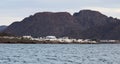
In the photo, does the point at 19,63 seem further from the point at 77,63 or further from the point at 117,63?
the point at 117,63

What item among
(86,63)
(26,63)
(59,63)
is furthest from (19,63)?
(86,63)

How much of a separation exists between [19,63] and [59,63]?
6632mm

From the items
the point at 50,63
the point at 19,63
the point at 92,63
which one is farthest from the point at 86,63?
the point at 19,63

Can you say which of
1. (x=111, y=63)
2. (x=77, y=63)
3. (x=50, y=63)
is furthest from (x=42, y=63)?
(x=111, y=63)

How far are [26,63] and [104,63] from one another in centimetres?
1287

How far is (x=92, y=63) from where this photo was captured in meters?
73.1

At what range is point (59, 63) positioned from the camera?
73.6 metres

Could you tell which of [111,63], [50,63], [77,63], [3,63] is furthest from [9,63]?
[111,63]

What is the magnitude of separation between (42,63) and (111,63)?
1143cm

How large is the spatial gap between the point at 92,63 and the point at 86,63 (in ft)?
3.25

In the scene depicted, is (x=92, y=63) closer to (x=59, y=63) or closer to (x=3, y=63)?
(x=59, y=63)

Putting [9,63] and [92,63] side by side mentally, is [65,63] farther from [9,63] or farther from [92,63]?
[9,63]

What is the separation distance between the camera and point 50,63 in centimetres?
7325

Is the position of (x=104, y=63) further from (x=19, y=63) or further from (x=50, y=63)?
(x=19, y=63)
